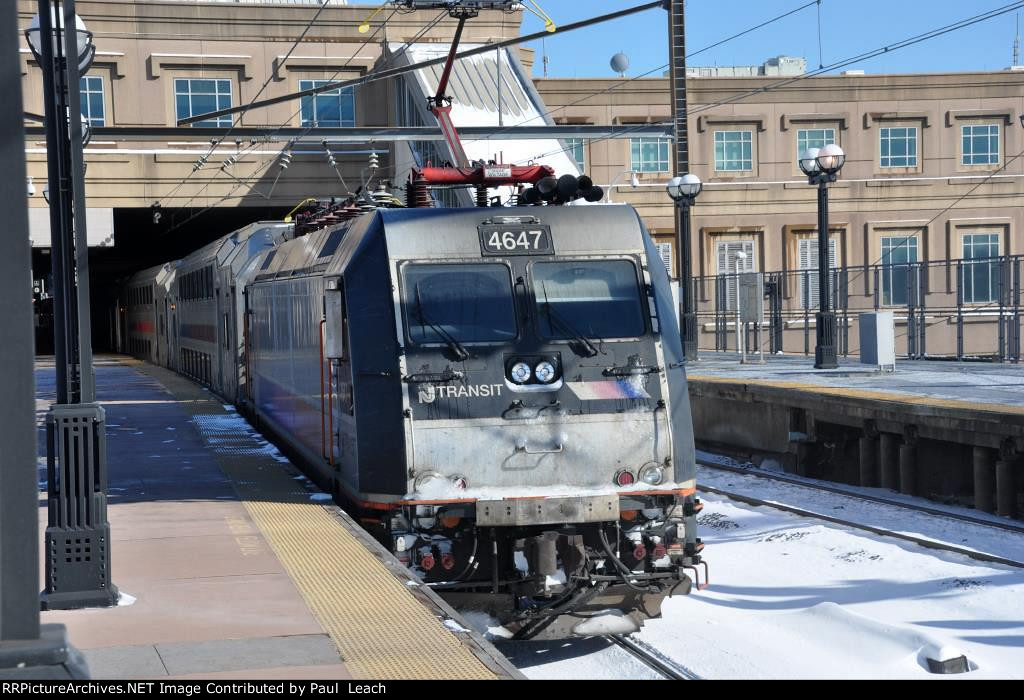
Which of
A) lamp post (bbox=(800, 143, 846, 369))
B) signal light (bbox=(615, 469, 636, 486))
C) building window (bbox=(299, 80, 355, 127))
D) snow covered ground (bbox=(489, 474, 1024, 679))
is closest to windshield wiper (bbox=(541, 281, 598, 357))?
signal light (bbox=(615, 469, 636, 486))

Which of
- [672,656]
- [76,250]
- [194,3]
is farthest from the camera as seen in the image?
[194,3]

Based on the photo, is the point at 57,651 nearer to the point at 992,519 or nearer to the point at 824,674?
the point at 824,674

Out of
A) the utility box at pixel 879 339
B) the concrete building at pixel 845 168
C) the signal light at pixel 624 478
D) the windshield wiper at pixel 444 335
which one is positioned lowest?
the signal light at pixel 624 478

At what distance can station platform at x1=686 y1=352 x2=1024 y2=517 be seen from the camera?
631 inches

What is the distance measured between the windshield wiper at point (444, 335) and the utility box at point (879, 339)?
14.8 meters

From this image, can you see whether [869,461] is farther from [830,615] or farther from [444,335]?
[444,335]

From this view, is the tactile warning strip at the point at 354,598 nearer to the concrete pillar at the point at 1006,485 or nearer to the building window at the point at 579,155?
the concrete pillar at the point at 1006,485

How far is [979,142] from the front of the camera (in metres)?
44.6

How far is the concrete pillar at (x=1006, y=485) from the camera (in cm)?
1563

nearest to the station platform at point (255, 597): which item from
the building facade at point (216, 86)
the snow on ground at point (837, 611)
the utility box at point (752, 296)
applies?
the snow on ground at point (837, 611)

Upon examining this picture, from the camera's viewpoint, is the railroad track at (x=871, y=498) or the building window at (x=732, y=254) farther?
the building window at (x=732, y=254)

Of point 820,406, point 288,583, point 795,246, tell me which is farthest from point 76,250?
point 795,246
